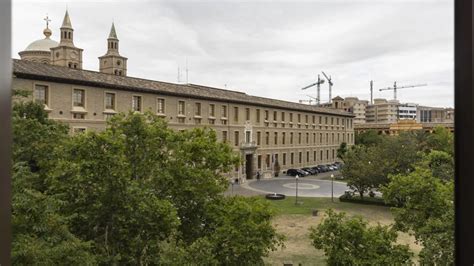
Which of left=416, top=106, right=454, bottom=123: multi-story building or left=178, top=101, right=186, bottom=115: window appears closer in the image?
left=416, top=106, right=454, bottom=123: multi-story building

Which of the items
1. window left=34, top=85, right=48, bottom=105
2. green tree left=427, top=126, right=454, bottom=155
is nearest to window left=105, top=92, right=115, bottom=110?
window left=34, top=85, right=48, bottom=105

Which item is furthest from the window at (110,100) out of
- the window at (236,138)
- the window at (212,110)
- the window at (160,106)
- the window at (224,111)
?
the window at (236,138)

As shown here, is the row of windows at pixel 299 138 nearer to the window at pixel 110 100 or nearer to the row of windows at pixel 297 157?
the row of windows at pixel 297 157

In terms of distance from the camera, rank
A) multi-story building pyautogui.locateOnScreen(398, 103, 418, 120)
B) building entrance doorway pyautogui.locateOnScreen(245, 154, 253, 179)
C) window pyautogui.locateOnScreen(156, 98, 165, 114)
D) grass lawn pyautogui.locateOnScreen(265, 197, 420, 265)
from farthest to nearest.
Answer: building entrance doorway pyautogui.locateOnScreen(245, 154, 253, 179) < window pyautogui.locateOnScreen(156, 98, 165, 114) < multi-story building pyautogui.locateOnScreen(398, 103, 418, 120) < grass lawn pyautogui.locateOnScreen(265, 197, 420, 265)

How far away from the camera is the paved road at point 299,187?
414 inches

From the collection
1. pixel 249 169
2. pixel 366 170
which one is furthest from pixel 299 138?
pixel 366 170

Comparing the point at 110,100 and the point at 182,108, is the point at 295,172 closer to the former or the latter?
the point at 182,108

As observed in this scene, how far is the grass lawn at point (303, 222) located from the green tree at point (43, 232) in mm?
1811

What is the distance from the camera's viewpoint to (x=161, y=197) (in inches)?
127

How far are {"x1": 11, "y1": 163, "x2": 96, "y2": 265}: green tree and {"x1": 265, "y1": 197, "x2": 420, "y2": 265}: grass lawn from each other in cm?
181

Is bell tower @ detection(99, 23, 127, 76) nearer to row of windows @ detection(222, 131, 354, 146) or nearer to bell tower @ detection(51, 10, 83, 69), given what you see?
bell tower @ detection(51, 10, 83, 69)

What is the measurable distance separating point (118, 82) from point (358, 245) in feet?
25.7

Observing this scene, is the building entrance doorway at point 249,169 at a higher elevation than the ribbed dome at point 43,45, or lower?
lower

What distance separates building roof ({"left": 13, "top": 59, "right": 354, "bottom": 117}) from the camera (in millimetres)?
7469
